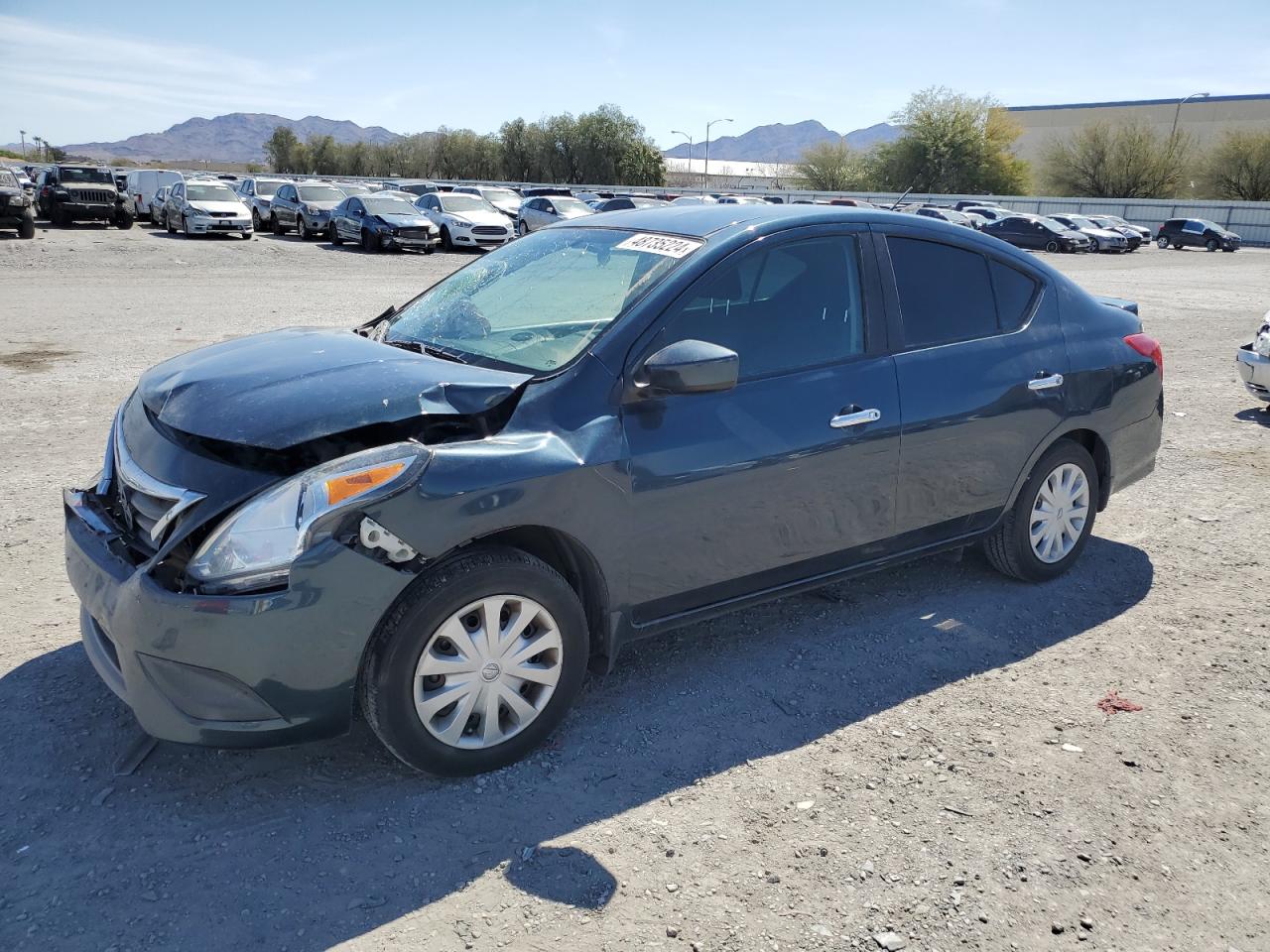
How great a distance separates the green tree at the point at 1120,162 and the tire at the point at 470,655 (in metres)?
Answer: 74.7

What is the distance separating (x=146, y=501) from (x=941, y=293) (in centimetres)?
326

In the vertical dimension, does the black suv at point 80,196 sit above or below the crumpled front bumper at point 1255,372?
above

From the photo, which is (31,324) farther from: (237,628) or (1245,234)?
(1245,234)

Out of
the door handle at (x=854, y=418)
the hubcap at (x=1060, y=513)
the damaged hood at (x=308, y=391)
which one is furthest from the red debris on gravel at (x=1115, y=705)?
the damaged hood at (x=308, y=391)

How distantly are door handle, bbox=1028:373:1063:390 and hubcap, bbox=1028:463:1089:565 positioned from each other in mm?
438

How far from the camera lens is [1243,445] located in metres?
7.73

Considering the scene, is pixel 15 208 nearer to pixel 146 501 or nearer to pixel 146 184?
pixel 146 184

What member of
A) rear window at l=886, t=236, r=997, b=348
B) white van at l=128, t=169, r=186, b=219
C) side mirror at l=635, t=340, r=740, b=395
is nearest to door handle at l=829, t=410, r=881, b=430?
rear window at l=886, t=236, r=997, b=348

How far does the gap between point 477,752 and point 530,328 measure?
5.23 ft

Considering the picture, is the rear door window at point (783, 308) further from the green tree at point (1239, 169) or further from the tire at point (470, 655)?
the green tree at point (1239, 169)

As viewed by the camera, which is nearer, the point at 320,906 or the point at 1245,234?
the point at 320,906

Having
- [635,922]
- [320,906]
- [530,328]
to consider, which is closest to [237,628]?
[320,906]

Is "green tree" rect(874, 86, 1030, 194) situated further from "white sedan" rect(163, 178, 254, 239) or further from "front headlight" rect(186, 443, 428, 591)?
"front headlight" rect(186, 443, 428, 591)

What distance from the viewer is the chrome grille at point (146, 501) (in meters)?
3.01
